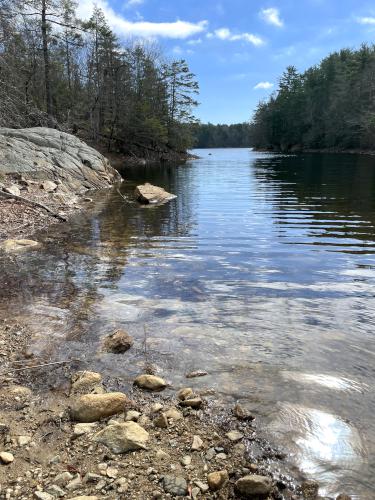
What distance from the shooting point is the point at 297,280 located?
758cm

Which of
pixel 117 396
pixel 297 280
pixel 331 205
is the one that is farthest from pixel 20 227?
pixel 331 205

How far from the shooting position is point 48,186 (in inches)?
683

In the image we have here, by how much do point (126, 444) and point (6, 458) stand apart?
837 millimetres

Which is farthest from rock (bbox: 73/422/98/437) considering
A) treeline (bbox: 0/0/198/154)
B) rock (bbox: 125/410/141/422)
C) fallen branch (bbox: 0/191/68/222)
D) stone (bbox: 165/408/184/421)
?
treeline (bbox: 0/0/198/154)

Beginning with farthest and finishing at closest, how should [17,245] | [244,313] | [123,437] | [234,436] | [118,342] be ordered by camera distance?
[17,245], [244,313], [118,342], [234,436], [123,437]

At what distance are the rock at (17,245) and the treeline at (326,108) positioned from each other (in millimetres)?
59484

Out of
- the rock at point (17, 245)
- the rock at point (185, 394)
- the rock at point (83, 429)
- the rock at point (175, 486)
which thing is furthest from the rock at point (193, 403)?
the rock at point (17, 245)

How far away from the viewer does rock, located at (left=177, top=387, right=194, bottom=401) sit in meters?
3.91

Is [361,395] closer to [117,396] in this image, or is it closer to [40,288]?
[117,396]

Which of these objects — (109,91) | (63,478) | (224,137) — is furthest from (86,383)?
(224,137)

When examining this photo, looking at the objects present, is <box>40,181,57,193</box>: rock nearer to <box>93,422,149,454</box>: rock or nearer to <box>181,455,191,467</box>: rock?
<box>93,422,149,454</box>: rock

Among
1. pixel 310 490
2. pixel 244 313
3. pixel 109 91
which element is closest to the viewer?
pixel 310 490

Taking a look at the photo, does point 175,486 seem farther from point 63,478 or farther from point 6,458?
point 6,458

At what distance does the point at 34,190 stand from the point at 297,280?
11884 mm
